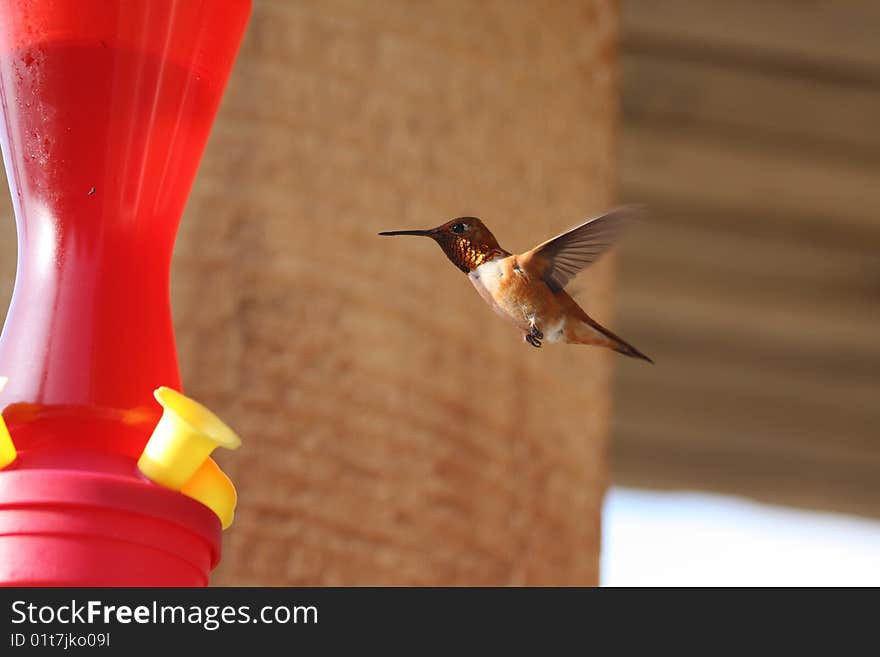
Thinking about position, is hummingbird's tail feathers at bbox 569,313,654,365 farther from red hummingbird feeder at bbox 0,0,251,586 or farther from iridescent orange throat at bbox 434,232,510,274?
red hummingbird feeder at bbox 0,0,251,586

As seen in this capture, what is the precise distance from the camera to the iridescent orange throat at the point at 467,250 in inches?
57.3

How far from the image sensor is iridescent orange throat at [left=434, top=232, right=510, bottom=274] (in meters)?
1.46

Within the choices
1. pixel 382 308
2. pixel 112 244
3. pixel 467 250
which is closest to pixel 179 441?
pixel 112 244

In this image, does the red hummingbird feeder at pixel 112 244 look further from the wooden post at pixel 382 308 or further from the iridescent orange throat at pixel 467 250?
the wooden post at pixel 382 308

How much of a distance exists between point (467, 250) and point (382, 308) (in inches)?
43.5

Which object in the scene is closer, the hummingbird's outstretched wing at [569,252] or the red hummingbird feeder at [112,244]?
the red hummingbird feeder at [112,244]

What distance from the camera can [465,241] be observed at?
4.93 ft

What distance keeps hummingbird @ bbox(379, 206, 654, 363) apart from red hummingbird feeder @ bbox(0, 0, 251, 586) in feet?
0.84

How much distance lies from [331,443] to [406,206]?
441 mm

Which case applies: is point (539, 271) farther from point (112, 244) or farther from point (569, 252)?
point (112, 244)

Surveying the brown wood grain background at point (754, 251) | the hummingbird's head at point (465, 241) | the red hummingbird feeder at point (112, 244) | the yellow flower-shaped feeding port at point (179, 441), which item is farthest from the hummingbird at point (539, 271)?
the brown wood grain background at point (754, 251)

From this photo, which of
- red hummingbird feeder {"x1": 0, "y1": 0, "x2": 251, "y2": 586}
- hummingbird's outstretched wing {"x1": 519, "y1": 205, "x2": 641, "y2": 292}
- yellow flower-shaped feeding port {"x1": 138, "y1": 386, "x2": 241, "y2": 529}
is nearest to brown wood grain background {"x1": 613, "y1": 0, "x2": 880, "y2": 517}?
hummingbird's outstretched wing {"x1": 519, "y1": 205, "x2": 641, "y2": 292}
